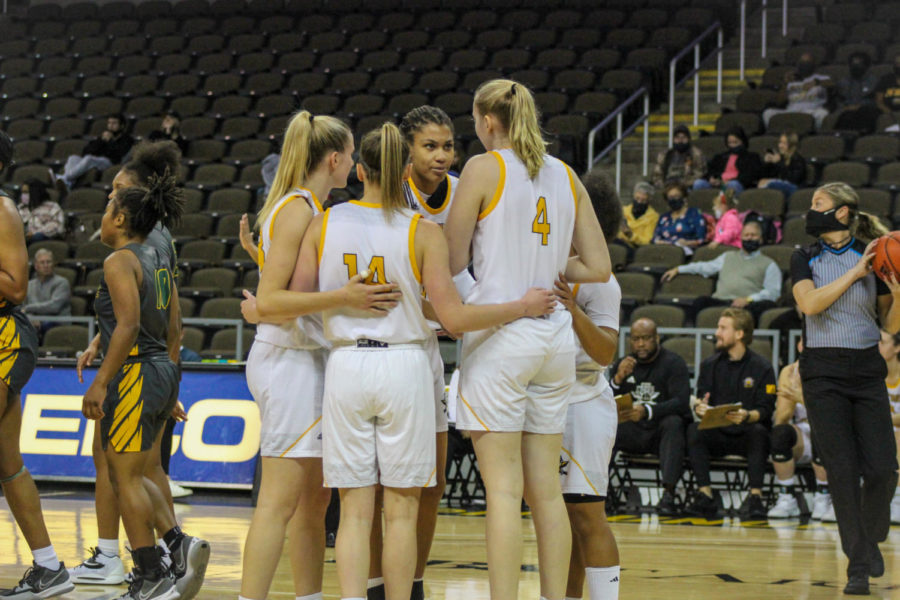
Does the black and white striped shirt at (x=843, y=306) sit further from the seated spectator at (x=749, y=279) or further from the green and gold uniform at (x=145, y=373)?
the seated spectator at (x=749, y=279)

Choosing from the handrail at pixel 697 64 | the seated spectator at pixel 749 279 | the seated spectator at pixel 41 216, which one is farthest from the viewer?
the handrail at pixel 697 64

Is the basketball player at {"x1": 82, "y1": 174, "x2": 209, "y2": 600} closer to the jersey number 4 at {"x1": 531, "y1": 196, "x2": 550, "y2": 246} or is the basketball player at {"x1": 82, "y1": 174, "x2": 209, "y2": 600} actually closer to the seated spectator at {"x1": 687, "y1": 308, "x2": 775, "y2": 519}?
the jersey number 4 at {"x1": 531, "y1": 196, "x2": 550, "y2": 246}

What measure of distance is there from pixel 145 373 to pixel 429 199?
1.31 metres

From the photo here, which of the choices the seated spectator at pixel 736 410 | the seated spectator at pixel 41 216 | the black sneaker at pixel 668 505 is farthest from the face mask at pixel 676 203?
the seated spectator at pixel 41 216

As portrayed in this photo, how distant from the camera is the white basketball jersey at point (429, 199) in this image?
156 inches

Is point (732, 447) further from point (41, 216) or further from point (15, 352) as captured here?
point (41, 216)

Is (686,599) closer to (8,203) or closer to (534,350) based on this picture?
(534,350)

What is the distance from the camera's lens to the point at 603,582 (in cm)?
374

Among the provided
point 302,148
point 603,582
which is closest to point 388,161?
point 302,148

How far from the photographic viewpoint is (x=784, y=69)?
530 inches

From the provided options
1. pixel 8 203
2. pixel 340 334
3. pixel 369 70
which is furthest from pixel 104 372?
pixel 369 70

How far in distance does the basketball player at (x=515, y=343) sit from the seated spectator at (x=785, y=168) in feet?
26.1

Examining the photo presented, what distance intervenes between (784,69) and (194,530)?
31.9ft

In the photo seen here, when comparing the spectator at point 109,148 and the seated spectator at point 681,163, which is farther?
the spectator at point 109,148
